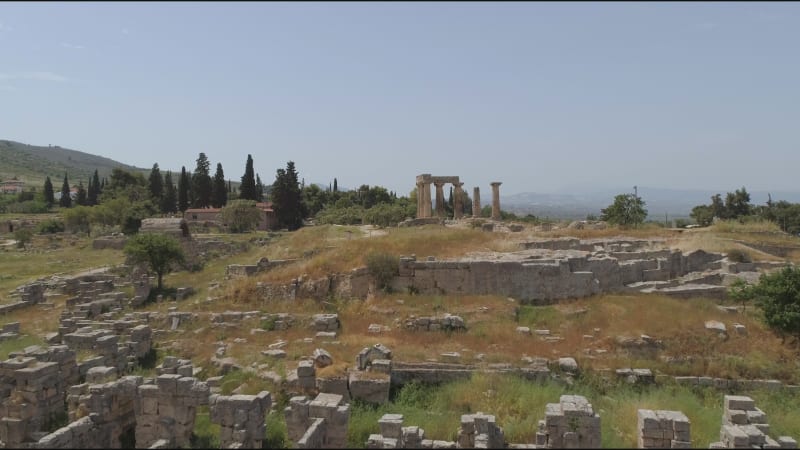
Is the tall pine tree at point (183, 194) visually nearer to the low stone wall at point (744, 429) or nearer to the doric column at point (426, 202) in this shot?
the doric column at point (426, 202)

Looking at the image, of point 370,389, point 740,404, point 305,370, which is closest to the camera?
point 740,404

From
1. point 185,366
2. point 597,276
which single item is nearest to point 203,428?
point 185,366

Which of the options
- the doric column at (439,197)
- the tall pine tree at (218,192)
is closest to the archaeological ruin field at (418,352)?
the doric column at (439,197)

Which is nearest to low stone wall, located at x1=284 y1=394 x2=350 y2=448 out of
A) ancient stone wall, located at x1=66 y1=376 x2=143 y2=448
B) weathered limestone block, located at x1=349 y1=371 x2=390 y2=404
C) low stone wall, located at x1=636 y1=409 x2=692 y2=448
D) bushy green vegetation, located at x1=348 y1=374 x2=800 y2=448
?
bushy green vegetation, located at x1=348 y1=374 x2=800 y2=448

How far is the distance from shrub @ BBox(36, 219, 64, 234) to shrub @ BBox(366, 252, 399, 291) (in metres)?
56.2

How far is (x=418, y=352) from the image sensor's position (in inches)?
593

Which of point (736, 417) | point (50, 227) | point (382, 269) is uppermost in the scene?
point (50, 227)

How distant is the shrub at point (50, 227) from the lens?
61.7 m

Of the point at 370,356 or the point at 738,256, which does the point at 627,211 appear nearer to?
the point at 738,256

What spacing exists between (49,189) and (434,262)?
310 feet

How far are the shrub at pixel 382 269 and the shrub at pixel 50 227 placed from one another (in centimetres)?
5616

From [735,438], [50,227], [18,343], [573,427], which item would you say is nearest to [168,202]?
[50,227]

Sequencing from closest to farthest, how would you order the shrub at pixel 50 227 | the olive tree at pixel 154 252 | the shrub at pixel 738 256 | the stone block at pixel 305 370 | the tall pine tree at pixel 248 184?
the stone block at pixel 305 370 → the shrub at pixel 738 256 → the olive tree at pixel 154 252 → the shrub at pixel 50 227 → the tall pine tree at pixel 248 184

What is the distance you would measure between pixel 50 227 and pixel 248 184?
22634 mm
